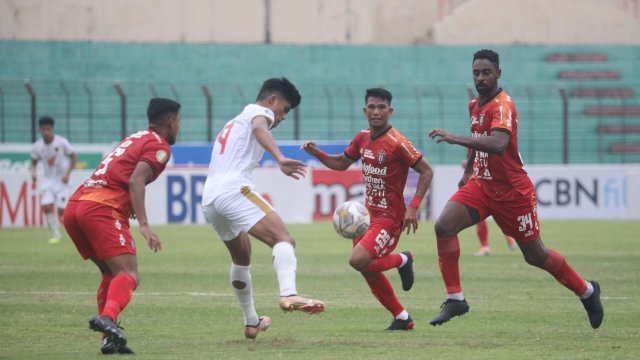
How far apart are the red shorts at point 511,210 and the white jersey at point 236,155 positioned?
7.12ft

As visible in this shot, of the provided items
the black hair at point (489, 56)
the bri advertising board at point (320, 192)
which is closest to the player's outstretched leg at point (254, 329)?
the black hair at point (489, 56)

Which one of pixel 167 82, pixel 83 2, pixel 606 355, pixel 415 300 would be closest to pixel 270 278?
pixel 415 300

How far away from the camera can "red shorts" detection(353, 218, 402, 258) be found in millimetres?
11172

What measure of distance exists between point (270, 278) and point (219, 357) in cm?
783

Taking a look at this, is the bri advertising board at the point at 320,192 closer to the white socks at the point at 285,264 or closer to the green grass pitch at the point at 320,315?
the green grass pitch at the point at 320,315

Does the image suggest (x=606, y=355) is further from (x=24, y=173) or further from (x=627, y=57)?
(x=627, y=57)

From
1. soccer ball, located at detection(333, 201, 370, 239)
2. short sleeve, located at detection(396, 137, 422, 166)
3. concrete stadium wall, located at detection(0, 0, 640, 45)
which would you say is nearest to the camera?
short sleeve, located at detection(396, 137, 422, 166)

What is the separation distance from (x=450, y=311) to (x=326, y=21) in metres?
35.5

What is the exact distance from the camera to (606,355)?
364 inches

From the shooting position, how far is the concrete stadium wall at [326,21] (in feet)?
143

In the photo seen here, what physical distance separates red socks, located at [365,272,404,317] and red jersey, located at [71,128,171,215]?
2.60 metres

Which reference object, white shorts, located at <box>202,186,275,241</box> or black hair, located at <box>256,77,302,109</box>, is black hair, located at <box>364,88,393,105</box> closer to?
black hair, located at <box>256,77,302,109</box>

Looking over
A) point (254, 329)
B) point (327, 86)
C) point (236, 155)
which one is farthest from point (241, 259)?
point (327, 86)

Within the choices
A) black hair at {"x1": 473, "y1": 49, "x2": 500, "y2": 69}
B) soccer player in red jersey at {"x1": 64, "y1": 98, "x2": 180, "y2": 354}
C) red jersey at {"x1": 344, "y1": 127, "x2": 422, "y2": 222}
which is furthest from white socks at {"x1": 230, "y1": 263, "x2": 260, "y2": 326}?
black hair at {"x1": 473, "y1": 49, "x2": 500, "y2": 69}
